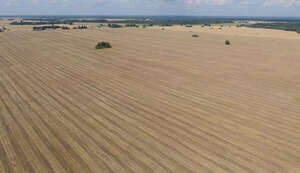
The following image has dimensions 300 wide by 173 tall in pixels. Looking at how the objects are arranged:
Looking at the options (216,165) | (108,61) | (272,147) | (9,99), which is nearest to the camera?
(216,165)

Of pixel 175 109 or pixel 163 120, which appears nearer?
pixel 163 120

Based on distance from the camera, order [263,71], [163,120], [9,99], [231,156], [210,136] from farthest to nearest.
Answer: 1. [263,71]
2. [9,99]
3. [163,120]
4. [210,136]
5. [231,156]

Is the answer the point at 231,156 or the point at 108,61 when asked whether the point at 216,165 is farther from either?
the point at 108,61

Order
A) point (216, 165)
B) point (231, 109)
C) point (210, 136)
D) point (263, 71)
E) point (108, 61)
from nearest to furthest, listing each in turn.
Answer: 1. point (216, 165)
2. point (210, 136)
3. point (231, 109)
4. point (263, 71)
5. point (108, 61)

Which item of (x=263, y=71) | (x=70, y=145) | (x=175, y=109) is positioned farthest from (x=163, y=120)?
(x=263, y=71)

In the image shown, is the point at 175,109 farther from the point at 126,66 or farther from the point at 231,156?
the point at 126,66

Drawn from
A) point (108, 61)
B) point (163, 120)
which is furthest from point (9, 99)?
point (108, 61)
